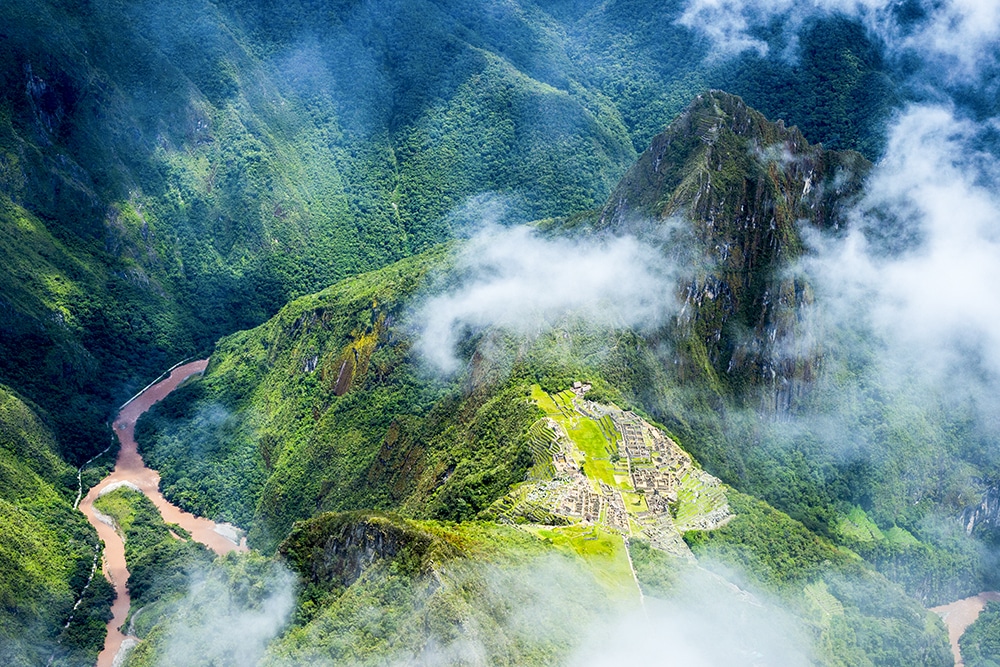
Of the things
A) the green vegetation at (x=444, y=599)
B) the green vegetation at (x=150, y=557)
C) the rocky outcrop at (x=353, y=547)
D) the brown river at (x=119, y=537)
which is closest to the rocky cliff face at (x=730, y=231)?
the brown river at (x=119, y=537)

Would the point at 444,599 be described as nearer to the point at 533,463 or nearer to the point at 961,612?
the point at 533,463

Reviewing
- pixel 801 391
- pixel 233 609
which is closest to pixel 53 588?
pixel 233 609

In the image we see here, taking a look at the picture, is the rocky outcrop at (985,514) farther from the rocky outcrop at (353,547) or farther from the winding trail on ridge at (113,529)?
the winding trail on ridge at (113,529)

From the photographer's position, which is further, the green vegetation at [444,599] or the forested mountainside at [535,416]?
the forested mountainside at [535,416]

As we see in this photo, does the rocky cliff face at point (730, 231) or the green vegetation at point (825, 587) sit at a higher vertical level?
the rocky cliff face at point (730, 231)

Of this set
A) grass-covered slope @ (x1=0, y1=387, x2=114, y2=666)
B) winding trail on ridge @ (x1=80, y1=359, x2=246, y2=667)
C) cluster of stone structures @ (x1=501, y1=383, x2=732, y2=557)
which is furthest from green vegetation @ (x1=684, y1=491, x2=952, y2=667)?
grass-covered slope @ (x1=0, y1=387, x2=114, y2=666)

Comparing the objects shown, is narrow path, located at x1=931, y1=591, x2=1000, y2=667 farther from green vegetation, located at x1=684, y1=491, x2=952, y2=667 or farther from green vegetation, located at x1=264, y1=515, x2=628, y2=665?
green vegetation, located at x1=264, y1=515, x2=628, y2=665

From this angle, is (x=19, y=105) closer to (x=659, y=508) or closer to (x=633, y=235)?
(x=633, y=235)
